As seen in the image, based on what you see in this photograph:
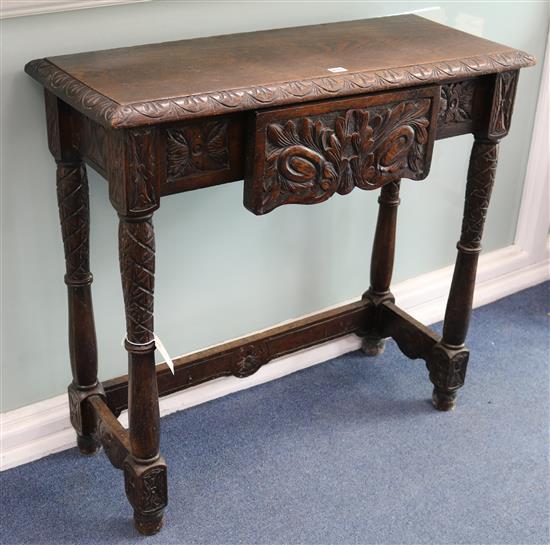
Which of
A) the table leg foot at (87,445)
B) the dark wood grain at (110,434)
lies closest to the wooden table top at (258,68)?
the dark wood grain at (110,434)

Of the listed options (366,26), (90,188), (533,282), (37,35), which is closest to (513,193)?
(533,282)

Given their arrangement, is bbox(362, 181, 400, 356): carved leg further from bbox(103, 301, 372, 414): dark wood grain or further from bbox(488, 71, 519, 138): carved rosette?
bbox(488, 71, 519, 138): carved rosette

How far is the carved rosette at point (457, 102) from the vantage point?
1.96m

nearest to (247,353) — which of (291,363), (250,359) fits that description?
(250,359)

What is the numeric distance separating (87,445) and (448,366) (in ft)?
3.12

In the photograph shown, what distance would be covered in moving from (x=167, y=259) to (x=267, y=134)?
0.65m

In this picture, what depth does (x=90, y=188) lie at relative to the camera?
81.2 inches

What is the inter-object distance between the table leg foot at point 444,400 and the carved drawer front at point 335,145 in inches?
30.4

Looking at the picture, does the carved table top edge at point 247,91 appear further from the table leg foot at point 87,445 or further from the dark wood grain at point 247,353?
the table leg foot at point 87,445

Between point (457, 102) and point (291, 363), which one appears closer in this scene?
point (457, 102)

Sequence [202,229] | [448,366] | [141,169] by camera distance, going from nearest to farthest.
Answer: [141,169] < [202,229] < [448,366]

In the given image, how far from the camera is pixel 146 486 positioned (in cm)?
195

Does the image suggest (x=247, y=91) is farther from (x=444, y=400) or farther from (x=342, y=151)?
(x=444, y=400)

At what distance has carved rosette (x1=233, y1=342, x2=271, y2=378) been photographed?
91.4 inches
